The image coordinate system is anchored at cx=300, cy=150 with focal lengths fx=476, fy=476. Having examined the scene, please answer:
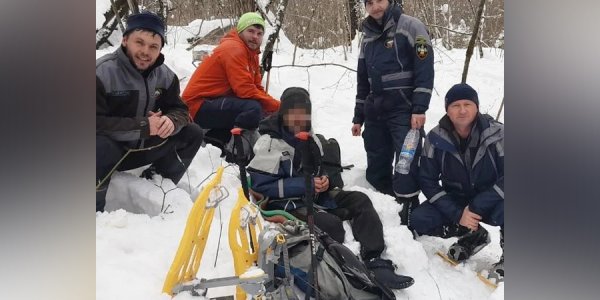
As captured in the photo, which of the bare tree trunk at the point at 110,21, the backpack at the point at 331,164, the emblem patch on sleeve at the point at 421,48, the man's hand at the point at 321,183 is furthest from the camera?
the bare tree trunk at the point at 110,21

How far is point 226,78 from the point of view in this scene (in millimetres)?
3480

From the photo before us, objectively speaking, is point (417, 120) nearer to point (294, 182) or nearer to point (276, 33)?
point (294, 182)

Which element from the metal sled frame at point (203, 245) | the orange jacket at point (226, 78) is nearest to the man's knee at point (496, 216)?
the metal sled frame at point (203, 245)

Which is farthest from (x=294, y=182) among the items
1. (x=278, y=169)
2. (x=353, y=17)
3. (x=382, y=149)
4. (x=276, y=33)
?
(x=353, y=17)

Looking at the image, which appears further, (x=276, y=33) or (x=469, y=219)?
(x=276, y=33)

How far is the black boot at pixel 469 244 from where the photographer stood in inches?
95.8

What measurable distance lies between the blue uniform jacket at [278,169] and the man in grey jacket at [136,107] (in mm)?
474

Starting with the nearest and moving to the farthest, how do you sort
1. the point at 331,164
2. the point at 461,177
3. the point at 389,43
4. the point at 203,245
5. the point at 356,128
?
the point at 203,245 → the point at 461,177 → the point at 331,164 → the point at 389,43 → the point at 356,128

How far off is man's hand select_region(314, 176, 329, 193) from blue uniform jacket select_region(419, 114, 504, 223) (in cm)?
54

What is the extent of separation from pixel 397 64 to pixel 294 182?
1186 mm

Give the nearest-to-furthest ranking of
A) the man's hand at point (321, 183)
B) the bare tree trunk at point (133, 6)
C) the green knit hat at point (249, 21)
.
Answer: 1. the man's hand at point (321, 183)
2. the green knit hat at point (249, 21)
3. the bare tree trunk at point (133, 6)

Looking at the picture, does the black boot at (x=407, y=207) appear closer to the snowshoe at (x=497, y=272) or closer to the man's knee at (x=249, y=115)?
the snowshoe at (x=497, y=272)
